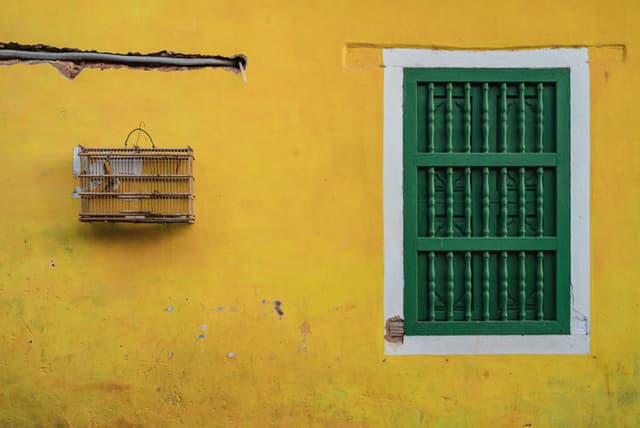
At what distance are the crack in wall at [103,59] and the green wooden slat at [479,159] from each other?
101 centimetres

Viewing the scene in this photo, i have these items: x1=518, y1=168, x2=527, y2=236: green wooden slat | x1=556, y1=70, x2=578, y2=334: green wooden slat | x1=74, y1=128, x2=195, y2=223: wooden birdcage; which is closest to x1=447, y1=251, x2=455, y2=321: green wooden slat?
x1=518, y1=168, x2=527, y2=236: green wooden slat

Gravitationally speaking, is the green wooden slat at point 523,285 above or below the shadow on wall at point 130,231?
below

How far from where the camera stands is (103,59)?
10.5 feet

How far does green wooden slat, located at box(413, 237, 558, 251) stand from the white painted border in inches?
5.3

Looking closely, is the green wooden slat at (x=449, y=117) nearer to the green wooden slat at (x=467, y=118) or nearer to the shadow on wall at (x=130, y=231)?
the green wooden slat at (x=467, y=118)

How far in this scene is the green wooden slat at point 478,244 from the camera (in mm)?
3191

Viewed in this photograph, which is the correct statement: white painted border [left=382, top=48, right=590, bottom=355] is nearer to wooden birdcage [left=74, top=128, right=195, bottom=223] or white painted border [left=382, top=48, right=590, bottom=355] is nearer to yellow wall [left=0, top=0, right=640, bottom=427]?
yellow wall [left=0, top=0, right=640, bottom=427]

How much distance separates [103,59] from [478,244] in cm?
209

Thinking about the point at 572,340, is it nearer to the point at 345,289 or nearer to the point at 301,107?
the point at 345,289

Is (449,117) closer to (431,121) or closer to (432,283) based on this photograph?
(431,121)

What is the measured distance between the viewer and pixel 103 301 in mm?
3178

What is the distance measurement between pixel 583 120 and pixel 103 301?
257cm

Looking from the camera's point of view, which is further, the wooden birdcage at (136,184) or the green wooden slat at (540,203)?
the green wooden slat at (540,203)

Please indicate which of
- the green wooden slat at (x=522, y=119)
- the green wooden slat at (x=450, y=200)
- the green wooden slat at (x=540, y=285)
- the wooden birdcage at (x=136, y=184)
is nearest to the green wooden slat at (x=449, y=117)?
the green wooden slat at (x=450, y=200)
